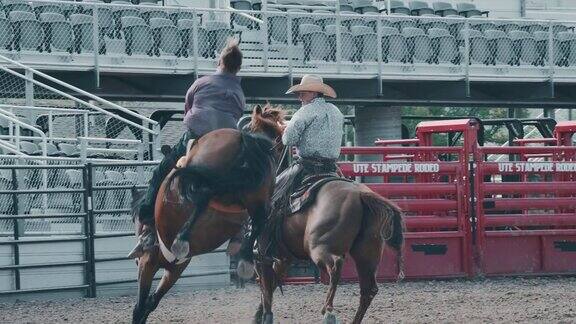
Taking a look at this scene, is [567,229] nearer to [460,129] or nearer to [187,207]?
[460,129]

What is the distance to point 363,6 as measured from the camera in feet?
84.3

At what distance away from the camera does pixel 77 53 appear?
1983 centimetres

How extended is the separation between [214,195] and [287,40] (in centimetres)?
1243

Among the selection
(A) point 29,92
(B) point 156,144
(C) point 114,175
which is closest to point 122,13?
(A) point 29,92

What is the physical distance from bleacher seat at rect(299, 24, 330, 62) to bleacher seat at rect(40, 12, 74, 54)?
4.14 meters

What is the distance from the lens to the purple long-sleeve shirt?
31.4 ft

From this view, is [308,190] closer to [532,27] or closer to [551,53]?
[551,53]

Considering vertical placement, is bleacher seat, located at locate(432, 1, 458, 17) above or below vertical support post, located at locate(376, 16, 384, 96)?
above

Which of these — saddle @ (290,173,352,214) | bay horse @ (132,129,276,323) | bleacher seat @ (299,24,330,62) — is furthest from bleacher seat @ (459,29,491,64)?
bay horse @ (132,129,276,323)

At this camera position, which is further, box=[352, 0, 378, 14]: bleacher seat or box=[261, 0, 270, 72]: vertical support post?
box=[352, 0, 378, 14]: bleacher seat

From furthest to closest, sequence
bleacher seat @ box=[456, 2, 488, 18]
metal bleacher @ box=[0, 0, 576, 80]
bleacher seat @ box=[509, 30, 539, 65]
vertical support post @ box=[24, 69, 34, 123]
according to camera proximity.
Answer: bleacher seat @ box=[456, 2, 488, 18] < bleacher seat @ box=[509, 30, 539, 65] < metal bleacher @ box=[0, 0, 576, 80] < vertical support post @ box=[24, 69, 34, 123]

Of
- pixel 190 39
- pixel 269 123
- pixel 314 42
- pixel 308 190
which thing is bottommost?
pixel 308 190

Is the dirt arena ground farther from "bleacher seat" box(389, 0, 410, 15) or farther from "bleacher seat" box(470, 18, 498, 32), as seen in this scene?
"bleacher seat" box(389, 0, 410, 15)

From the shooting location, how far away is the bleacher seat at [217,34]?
69.3ft
